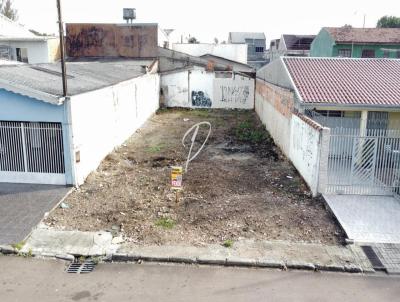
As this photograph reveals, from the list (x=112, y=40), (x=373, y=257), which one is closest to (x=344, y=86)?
(x=373, y=257)

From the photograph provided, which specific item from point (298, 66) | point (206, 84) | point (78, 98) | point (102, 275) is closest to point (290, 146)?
point (298, 66)

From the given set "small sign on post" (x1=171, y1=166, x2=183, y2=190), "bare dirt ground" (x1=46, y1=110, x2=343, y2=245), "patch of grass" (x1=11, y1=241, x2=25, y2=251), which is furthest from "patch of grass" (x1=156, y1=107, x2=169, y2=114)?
"patch of grass" (x1=11, y1=241, x2=25, y2=251)

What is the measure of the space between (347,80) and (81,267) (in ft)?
40.6

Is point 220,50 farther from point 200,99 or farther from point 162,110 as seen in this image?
point 162,110

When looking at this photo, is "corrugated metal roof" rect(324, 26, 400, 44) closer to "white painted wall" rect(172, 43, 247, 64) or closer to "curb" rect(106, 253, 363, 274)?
"white painted wall" rect(172, 43, 247, 64)

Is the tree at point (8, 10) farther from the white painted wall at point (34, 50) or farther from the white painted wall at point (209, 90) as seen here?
the white painted wall at point (209, 90)

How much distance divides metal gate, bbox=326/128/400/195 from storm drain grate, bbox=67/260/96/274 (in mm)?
6943

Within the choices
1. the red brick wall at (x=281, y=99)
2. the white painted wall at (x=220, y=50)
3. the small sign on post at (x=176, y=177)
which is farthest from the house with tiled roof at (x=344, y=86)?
the white painted wall at (x=220, y=50)

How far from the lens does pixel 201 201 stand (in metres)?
10.7

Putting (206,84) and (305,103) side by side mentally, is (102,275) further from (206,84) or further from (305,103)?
(206,84)

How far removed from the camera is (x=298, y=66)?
54.0 feet

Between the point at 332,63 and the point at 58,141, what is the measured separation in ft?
39.6

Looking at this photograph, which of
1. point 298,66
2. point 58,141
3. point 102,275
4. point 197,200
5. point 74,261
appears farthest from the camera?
point 298,66

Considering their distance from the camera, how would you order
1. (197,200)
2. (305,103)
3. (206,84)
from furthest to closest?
(206,84), (305,103), (197,200)
